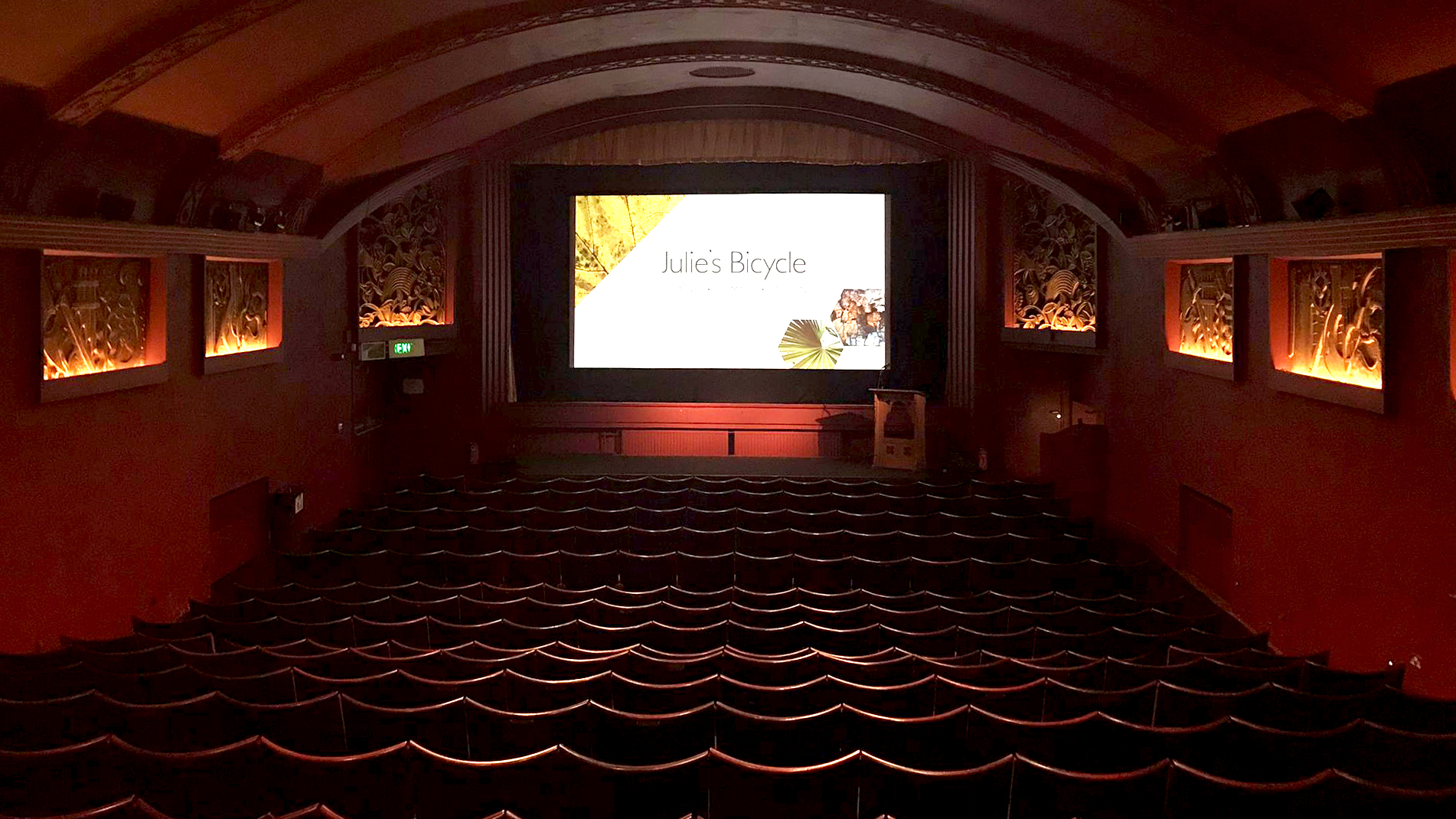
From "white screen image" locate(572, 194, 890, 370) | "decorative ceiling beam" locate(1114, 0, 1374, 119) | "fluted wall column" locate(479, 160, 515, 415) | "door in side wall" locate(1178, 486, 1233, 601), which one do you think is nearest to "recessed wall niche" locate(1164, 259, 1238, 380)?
"door in side wall" locate(1178, 486, 1233, 601)

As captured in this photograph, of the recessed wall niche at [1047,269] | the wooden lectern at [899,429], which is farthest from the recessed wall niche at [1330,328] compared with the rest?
the wooden lectern at [899,429]

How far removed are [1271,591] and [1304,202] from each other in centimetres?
290

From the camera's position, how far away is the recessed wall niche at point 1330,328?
685cm

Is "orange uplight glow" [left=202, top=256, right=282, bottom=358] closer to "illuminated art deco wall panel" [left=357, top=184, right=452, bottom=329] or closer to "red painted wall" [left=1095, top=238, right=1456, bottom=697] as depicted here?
"illuminated art deco wall panel" [left=357, top=184, right=452, bottom=329]

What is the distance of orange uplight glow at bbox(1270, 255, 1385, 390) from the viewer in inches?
271

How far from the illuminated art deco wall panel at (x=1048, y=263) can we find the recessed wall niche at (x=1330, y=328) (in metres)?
3.89

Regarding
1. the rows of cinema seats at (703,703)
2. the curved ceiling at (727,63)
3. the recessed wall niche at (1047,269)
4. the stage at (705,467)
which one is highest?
the curved ceiling at (727,63)

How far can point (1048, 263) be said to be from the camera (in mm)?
12922

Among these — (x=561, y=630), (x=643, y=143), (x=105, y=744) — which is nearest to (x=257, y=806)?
(x=105, y=744)

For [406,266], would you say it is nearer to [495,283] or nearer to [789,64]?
[495,283]

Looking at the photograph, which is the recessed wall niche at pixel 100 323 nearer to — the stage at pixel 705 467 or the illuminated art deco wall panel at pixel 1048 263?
the stage at pixel 705 467

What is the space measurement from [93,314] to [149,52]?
2.29 m

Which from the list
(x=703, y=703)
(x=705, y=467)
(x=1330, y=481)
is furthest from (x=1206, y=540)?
(x=703, y=703)

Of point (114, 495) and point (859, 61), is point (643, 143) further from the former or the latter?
point (114, 495)
